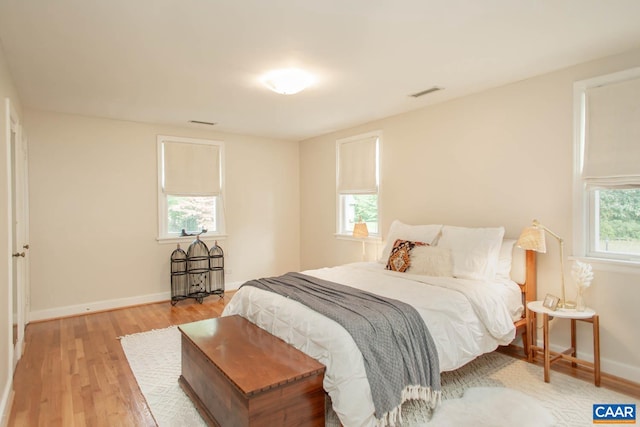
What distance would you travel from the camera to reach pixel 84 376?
288cm

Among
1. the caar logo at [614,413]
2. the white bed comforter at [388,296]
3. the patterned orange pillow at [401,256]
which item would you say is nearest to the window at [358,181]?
the patterned orange pillow at [401,256]

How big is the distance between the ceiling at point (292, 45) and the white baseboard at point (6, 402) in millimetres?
2373

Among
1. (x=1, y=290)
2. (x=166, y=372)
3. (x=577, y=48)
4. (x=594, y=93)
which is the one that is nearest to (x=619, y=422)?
(x=594, y=93)

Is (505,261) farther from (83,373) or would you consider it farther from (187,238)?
(187,238)

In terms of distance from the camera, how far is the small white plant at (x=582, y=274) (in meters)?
2.71

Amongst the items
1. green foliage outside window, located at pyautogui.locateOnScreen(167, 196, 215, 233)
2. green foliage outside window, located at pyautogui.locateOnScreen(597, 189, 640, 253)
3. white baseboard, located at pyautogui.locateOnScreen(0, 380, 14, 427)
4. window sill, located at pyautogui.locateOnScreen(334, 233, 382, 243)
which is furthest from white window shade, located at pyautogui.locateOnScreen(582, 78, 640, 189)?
green foliage outside window, located at pyautogui.locateOnScreen(167, 196, 215, 233)

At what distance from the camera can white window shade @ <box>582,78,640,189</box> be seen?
8.75ft

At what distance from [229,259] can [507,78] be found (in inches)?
173

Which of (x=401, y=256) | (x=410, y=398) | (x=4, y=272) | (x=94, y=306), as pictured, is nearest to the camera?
(x=410, y=398)

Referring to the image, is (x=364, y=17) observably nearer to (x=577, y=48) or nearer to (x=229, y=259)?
(x=577, y=48)

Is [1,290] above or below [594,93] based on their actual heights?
below

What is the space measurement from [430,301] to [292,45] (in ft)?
6.83

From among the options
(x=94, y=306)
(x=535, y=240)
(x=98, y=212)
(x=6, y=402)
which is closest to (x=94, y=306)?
(x=94, y=306)

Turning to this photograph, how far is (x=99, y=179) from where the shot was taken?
15.1 feet
